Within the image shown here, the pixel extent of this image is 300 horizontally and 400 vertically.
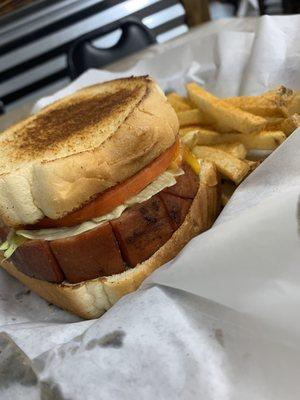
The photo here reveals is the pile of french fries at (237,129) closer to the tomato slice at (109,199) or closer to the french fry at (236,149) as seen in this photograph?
the french fry at (236,149)

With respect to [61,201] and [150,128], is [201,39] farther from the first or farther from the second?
[61,201]

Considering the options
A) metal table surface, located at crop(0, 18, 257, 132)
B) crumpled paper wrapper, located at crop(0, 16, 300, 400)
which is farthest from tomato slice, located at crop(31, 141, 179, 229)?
metal table surface, located at crop(0, 18, 257, 132)

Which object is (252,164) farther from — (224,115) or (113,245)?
(113,245)

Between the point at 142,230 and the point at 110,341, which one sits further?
the point at 142,230

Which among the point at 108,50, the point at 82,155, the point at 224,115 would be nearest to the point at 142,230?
the point at 82,155

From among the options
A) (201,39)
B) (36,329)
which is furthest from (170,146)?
(201,39)

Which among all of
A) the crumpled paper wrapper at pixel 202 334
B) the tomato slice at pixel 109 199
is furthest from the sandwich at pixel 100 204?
the crumpled paper wrapper at pixel 202 334

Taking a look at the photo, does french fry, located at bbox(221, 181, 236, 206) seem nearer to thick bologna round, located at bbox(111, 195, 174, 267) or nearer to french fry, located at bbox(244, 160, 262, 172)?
french fry, located at bbox(244, 160, 262, 172)
